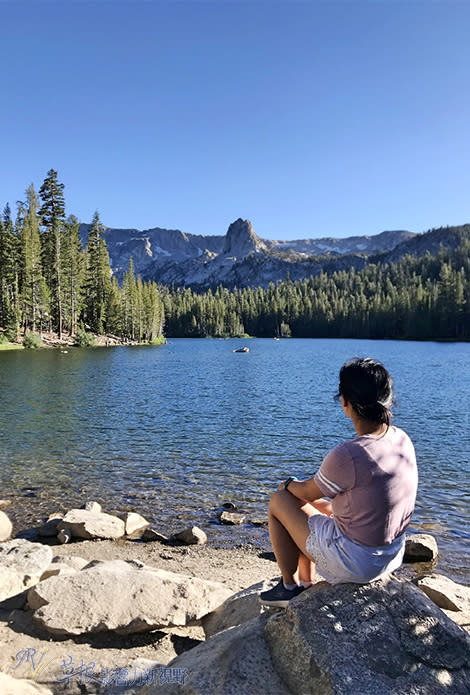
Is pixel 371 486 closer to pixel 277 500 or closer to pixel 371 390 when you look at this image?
pixel 371 390

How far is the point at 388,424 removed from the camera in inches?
159

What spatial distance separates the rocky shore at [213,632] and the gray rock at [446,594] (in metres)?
0.02

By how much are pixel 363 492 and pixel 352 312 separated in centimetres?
16392

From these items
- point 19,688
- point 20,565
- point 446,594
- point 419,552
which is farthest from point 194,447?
point 19,688

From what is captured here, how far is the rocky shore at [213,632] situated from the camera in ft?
11.4

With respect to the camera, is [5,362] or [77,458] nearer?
[77,458]

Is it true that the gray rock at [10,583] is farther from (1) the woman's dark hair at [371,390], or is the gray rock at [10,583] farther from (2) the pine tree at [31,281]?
(2) the pine tree at [31,281]

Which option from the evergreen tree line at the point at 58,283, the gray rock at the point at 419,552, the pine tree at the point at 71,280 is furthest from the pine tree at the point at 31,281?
the gray rock at the point at 419,552

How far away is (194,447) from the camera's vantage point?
17.0 m

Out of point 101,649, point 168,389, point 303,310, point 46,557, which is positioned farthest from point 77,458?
point 303,310

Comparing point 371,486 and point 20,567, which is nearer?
point 371,486

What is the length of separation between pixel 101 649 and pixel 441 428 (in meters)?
18.8

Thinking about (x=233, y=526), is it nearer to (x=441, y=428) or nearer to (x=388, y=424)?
(x=388, y=424)

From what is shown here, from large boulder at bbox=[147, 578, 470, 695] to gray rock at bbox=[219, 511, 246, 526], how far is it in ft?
21.3
